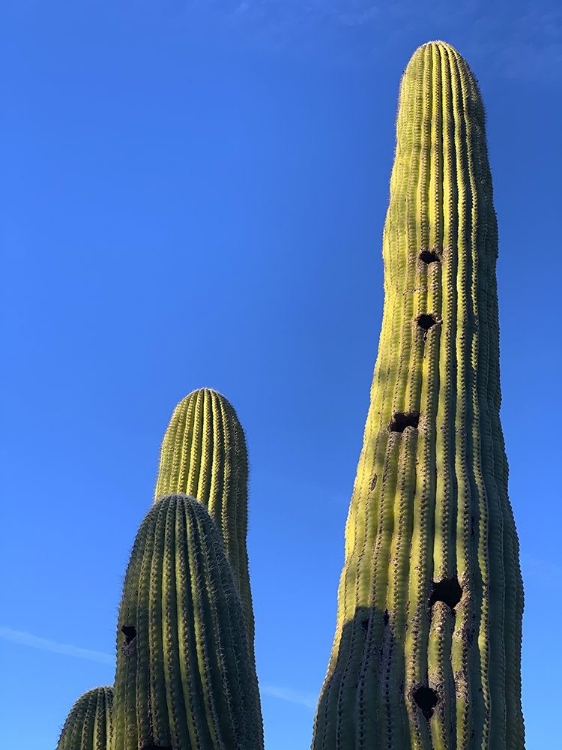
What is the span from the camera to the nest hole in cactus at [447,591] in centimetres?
541

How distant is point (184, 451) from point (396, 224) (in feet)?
7.72

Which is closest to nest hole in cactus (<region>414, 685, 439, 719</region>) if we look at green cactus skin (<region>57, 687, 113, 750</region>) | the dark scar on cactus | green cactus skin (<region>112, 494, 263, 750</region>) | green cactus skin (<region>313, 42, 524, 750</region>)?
green cactus skin (<region>313, 42, 524, 750</region>)

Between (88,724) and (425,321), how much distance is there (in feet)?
10.9

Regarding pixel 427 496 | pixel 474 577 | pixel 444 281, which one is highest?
pixel 444 281

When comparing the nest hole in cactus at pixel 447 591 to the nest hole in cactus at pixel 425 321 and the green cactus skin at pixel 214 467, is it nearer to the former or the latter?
the nest hole in cactus at pixel 425 321

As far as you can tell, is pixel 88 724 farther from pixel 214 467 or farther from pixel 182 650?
pixel 214 467

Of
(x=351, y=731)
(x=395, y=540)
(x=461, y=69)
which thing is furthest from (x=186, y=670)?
(x=461, y=69)

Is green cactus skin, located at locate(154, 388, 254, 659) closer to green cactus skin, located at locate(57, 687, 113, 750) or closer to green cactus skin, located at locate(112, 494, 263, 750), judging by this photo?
green cactus skin, located at locate(57, 687, 113, 750)

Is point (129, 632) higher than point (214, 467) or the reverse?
the reverse

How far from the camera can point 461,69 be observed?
8.02 metres

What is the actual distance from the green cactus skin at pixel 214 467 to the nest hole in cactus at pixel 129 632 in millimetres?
1917

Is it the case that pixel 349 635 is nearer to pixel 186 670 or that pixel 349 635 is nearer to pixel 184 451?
pixel 186 670

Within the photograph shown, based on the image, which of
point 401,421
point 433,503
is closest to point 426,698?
point 433,503

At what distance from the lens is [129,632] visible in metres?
5.27
